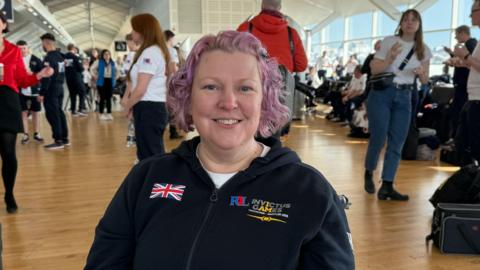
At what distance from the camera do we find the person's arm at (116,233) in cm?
117

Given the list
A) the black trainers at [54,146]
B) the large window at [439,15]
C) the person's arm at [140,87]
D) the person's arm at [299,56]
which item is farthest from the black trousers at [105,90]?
the large window at [439,15]

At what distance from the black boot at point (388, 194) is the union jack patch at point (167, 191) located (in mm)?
2941

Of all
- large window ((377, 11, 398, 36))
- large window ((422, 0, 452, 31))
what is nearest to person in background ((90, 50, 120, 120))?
large window ((422, 0, 452, 31))

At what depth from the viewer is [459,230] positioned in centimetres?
269

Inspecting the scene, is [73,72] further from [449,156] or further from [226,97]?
[226,97]

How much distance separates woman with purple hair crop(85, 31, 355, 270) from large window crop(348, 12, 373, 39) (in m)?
19.3

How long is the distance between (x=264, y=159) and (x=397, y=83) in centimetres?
264

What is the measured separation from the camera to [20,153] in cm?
590

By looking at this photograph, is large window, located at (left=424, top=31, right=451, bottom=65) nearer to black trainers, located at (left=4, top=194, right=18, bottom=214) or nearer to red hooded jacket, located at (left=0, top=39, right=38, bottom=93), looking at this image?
red hooded jacket, located at (left=0, top=39, right=38, bottom=93)

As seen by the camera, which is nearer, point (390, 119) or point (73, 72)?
point (390, 119)

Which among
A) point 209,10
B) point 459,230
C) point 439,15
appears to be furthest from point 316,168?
point 209,10

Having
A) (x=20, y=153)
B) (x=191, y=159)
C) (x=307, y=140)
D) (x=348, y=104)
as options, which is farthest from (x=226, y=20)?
(x=191, y=159)

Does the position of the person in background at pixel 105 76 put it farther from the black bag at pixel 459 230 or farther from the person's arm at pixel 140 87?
the black bag at pixel 459 230

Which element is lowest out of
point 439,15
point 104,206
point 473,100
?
point 104,206
